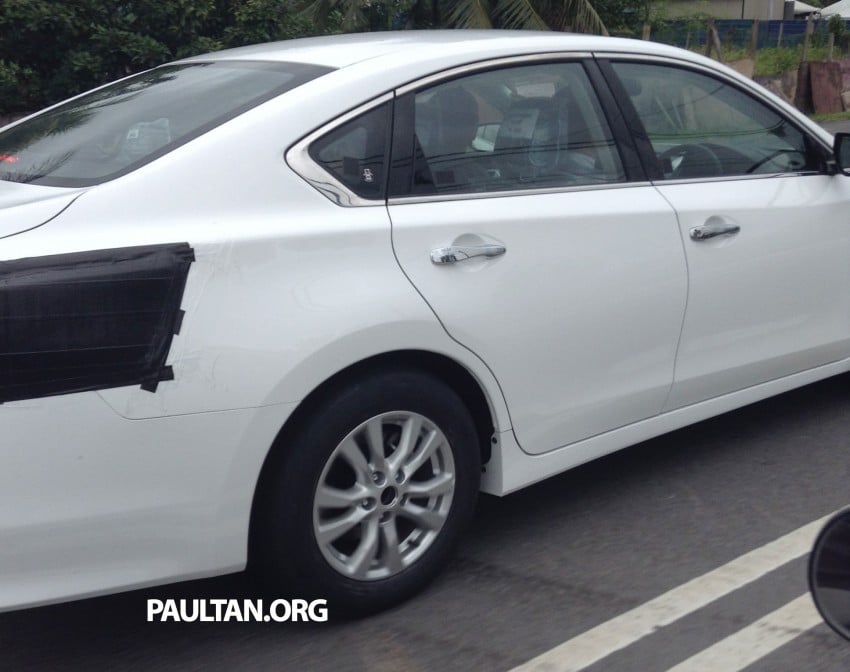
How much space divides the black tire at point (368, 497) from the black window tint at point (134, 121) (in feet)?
2.88

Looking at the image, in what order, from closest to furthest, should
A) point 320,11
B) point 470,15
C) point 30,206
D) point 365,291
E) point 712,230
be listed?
→ point 30,206 → point 365,291 → point 712,230 → point 470,15 → point 320,11

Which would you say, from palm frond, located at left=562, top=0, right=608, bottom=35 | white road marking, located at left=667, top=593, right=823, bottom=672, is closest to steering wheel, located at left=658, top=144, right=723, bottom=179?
white road marking, located at left=667, top=593, right=823, bottom=672

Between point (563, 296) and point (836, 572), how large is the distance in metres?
1.76

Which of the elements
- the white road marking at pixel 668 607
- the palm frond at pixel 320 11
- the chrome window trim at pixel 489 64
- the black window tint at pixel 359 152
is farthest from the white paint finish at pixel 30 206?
the palm frond at pixel 320 11

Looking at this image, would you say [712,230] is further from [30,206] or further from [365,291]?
[30,206]

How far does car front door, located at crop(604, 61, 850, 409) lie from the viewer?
411 cm

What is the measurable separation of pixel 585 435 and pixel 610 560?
417 millimetres

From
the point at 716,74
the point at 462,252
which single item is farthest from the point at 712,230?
the point at 462,252

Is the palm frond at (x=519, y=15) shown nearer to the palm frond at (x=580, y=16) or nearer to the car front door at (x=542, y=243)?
the palm frond at (x=580, y=16)

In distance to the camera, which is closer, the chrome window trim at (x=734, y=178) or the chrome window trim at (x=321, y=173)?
the chrome window trim at (x=321, y=173)

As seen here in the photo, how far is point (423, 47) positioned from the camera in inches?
145

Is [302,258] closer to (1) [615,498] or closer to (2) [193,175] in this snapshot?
(2) [193,175]

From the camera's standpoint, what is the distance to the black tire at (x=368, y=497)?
3.09 m

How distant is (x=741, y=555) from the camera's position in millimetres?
3781
